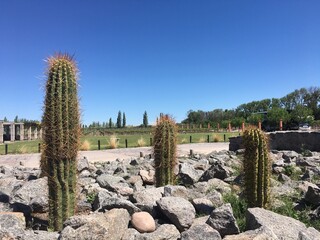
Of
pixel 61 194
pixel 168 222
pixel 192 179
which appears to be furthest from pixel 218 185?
pixel 61 194

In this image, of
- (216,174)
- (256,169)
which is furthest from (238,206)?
(216,174)

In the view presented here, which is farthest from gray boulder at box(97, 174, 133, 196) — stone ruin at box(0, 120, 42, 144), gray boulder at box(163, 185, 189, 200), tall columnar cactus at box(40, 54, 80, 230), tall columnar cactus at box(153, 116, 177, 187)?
stone ruin at box(0, 120, 42, 144)

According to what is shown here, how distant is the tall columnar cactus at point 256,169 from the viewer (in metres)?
4.96

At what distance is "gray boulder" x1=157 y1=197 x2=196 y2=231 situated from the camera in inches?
156

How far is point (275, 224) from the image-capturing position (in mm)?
3721

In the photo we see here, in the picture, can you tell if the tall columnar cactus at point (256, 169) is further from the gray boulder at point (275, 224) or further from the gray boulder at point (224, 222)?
the gray boulder at point (224, 222)

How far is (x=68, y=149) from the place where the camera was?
454cm

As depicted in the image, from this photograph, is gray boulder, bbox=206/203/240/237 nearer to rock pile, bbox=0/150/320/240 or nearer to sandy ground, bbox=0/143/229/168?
rock pile, bbox=0/150/320/240

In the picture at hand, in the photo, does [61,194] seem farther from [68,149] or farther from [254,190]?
[254,190]

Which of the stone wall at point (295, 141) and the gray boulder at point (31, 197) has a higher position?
the stone wall at point (295, 141)

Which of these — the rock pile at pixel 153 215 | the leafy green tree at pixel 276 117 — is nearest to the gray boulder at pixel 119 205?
the rock pile at pixel 153 215

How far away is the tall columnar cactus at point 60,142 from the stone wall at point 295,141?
10420 millimetres

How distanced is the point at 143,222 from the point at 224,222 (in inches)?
35.9

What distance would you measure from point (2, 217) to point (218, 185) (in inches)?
151
